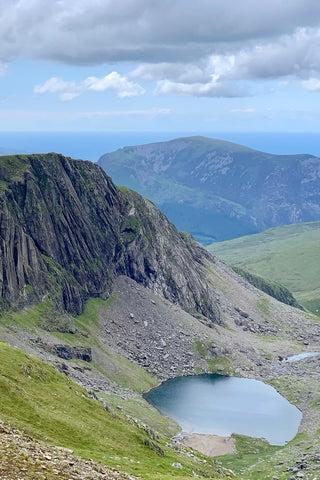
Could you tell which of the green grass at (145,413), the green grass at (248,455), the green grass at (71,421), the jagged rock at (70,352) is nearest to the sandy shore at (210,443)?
the green grass at (248,455)

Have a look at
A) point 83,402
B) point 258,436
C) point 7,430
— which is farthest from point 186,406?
point 7,430

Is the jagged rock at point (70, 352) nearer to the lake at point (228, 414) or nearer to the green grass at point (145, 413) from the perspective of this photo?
the lake at point (228, 414)

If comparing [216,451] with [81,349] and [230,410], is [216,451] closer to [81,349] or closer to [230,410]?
[230,410]

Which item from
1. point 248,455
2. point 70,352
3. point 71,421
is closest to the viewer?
point 71,421

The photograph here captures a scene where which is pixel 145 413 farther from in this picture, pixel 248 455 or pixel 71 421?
pixel 71 421

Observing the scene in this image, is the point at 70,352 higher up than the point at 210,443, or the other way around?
the point at 70,352

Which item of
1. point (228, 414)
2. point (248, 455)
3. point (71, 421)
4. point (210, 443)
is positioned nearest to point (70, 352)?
point (228, 414)

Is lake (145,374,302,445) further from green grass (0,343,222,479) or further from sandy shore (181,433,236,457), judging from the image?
green grass (0,343,222,479)
